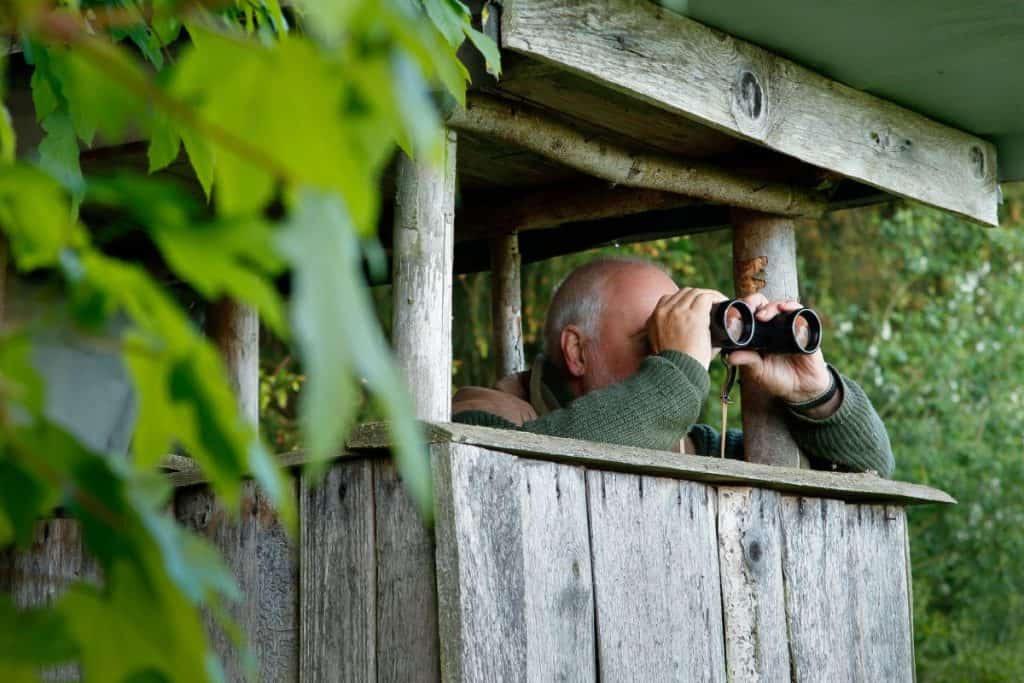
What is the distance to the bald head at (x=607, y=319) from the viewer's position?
3.58m

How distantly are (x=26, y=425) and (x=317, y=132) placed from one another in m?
0.18

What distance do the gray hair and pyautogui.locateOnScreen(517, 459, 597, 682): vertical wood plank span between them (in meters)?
1.22

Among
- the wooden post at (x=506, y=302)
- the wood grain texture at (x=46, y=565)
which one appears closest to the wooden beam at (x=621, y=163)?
the wooden post at (x=506, y=302)

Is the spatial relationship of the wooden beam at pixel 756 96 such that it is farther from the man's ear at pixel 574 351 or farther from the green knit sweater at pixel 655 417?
the man's ear at pixel 574 351

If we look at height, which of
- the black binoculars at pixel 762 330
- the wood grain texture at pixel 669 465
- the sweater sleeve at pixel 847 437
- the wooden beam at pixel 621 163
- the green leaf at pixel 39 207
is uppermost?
the wooden beam at pixel 621 163

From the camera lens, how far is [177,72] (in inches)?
23.0

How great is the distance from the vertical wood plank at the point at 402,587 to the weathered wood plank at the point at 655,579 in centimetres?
36

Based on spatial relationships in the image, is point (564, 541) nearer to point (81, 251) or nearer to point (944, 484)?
point (81, 251)

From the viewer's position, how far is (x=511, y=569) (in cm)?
229

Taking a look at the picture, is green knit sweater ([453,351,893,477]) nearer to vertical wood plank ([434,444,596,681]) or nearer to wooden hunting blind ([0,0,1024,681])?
wooden hunting blind ([0,0,1024,681])

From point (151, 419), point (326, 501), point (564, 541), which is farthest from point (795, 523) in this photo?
point (151, 419)

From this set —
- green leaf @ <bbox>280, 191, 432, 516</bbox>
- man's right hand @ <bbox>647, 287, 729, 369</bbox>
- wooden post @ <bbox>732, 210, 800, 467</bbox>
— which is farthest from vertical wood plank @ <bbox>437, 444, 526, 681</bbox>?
green leaf @ <bbox>280, 191, 432, 516</bbox>

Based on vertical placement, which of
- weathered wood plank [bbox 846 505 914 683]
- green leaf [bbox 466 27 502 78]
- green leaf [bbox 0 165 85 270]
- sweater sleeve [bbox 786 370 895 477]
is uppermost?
green leaf [bbox 466 27 502 78]

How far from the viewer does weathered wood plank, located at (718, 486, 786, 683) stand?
2787 millimetres
